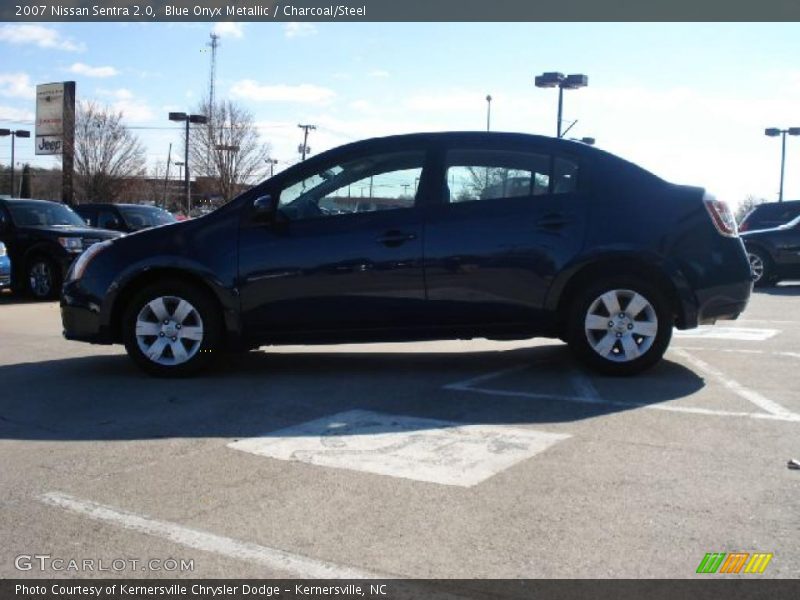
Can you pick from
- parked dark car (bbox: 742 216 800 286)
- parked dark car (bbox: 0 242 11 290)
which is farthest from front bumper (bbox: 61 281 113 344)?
parked dark car (bbox: 742 216 800 286)

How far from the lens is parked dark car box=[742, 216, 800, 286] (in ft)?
49.3

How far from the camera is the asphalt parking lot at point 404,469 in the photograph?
3279 mm

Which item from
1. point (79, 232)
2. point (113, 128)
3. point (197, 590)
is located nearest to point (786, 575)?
point (197, 590)

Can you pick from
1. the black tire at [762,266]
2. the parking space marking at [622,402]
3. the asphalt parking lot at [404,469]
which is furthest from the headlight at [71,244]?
the black tire at [762,266]

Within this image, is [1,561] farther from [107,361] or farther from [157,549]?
[107,361]

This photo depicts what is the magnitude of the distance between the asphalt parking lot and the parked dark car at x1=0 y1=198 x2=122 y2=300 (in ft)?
23.4

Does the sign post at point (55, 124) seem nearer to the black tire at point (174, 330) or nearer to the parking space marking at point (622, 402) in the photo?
the black tire at point (174, 330)

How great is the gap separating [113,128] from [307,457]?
145ft

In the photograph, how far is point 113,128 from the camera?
4469cm

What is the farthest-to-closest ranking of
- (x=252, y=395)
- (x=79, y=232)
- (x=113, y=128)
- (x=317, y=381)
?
(x=113, y=128) → (x=79, y=232) → (x=317, y=381) → (x=252, y=395)

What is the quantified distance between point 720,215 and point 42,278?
11.4m

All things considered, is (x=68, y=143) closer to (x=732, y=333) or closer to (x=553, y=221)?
(x=732, y=333)

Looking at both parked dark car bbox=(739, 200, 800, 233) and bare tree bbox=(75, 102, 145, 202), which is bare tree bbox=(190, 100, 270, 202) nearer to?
bare tree bbox=(75, 102, 145, 202)

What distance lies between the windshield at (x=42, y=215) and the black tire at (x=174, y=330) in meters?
9.04
